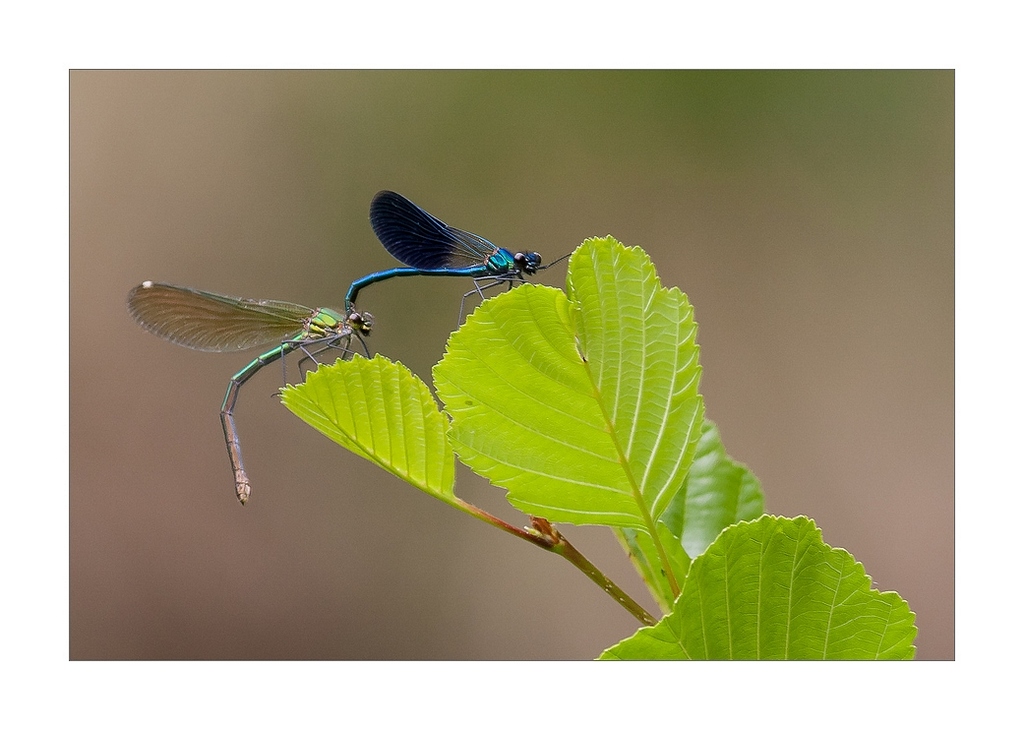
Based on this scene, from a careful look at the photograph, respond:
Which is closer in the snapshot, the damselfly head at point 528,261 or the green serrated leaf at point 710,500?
the green serrated leaf at point 710,500

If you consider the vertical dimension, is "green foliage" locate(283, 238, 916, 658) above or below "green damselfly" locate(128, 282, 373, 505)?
below

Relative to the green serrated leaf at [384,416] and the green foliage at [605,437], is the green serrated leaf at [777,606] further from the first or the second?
the green serrated leaf at [384,416]

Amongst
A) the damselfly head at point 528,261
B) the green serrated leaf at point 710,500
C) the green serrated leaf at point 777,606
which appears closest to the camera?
the green serrated leaf at point 777,606

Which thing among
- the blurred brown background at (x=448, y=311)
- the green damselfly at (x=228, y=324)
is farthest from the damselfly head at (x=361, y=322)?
the blurred brown background at (x=448, y=311)

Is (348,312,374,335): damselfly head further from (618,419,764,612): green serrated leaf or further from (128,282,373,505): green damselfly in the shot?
(618,419,764,612): green serrated leaf

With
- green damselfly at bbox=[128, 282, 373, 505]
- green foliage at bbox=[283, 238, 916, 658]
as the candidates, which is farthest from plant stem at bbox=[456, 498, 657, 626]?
green damselfly at bbox=[128, 282, 373, 505]

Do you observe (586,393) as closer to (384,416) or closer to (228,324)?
(384,416)

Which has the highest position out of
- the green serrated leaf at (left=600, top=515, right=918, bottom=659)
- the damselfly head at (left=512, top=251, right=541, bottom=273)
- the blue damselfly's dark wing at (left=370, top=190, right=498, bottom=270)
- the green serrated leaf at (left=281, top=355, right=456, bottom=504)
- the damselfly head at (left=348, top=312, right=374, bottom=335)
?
the blue damselfly's dark wing at (left=370, top=190, right=498, bottom=270)
